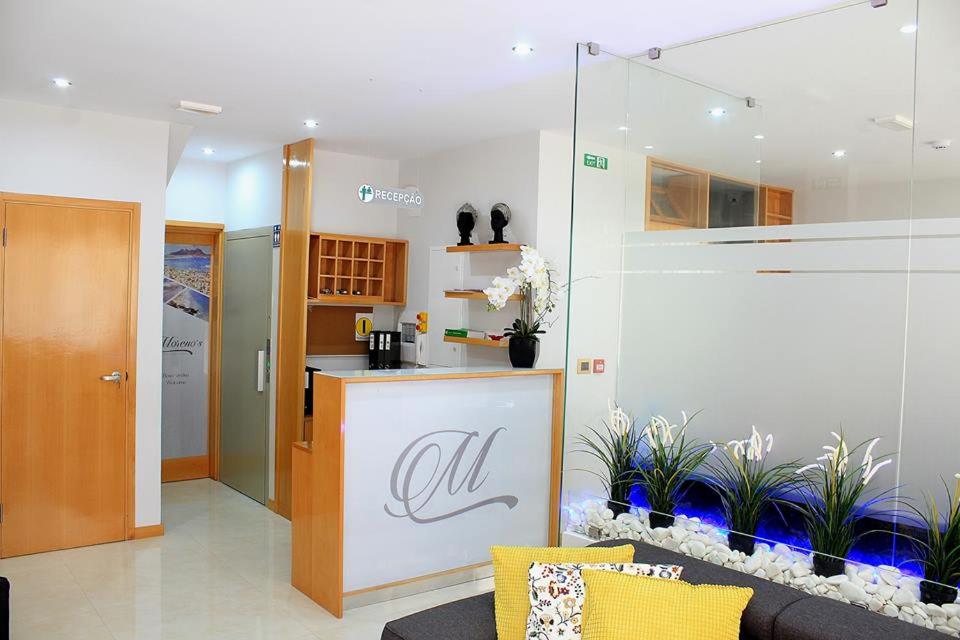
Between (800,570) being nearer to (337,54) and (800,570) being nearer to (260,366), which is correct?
(337,54)

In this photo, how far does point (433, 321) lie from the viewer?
244 inches

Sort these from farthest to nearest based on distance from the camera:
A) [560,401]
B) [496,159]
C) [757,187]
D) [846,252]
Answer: [496,159] → [560,401] → [757,187] → [846,252]

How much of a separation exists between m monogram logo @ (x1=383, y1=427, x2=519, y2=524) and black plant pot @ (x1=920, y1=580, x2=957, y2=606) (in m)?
2.59

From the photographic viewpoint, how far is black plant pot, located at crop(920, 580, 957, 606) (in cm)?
262

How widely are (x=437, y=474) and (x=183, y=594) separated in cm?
160

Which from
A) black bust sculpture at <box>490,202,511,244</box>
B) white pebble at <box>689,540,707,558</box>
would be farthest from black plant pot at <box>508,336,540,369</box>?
white pebble at <box>689,540,707,558</box>

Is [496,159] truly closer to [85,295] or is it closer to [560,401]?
[560,401]

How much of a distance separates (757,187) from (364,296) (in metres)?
3.91

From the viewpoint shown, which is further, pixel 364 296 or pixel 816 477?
pixel 364 296

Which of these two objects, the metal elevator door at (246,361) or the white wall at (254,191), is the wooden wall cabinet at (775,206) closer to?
the white wall at (254,191)

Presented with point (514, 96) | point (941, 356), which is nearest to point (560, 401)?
point (514, 96)

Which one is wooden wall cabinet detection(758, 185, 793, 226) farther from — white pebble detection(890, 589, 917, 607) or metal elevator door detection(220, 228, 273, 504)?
metal elevator door detection(220, 228, 273, 504)

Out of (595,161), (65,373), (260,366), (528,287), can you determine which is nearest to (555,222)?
(528,287)

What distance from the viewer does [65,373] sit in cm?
510
